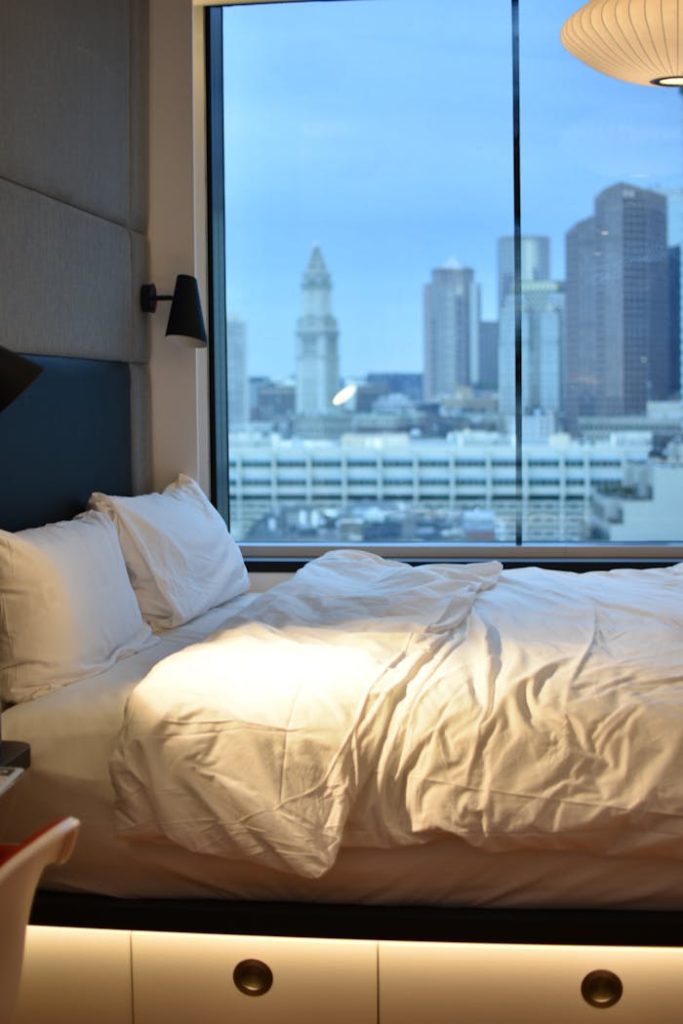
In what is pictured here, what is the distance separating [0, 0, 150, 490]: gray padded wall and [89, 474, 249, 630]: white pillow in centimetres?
48

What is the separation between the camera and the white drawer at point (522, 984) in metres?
2.34

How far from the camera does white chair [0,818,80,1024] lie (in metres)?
1.41

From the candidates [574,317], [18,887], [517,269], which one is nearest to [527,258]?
[517,269]

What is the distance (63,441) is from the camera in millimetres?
3582

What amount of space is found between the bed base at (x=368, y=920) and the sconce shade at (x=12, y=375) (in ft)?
3.47

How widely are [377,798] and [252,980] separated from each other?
0.47 m

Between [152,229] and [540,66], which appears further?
[540,66]

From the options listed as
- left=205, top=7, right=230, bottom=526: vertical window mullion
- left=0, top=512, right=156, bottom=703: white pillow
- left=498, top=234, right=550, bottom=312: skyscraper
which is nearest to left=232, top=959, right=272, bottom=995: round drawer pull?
left=0, top=512, right=156, bottom=703: white pillow

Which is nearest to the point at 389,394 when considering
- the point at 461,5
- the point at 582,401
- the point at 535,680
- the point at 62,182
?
the point at 582,401

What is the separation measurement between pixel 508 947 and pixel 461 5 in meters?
4.06

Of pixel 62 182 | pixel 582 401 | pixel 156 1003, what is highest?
pixel 62 182

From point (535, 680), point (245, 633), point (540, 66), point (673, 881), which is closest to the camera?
point (673, 881)

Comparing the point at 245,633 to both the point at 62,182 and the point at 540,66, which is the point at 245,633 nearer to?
the point at 62,182

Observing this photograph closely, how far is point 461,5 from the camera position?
16.6 ft
